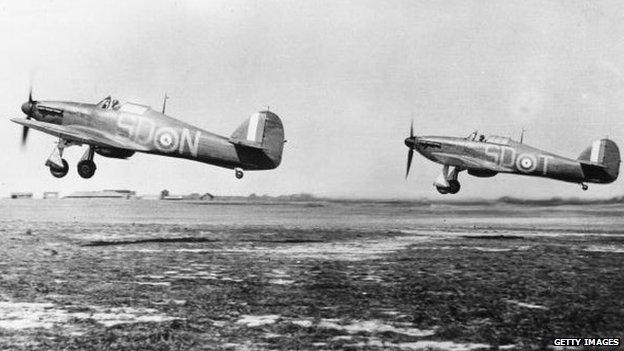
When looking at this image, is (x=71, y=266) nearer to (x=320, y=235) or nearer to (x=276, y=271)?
(x=276, y=271)

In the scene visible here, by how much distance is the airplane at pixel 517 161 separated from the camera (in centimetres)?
3231

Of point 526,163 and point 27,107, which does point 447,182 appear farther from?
point 27,107

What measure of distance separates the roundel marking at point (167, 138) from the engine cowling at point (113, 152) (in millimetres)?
1250

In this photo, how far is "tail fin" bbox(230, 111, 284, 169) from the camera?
22.3 meters

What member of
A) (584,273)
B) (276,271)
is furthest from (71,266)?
(584,273)

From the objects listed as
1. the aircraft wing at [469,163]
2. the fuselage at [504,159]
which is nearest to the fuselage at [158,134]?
the aircraft wing at [469,163]

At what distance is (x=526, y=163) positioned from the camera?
3259 cm

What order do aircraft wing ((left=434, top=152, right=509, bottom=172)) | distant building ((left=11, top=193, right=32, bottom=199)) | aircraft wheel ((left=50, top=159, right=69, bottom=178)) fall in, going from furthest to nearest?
distant building ((left=11, top=193, right=32, bottom=199))
aircraft wing ((left=434, top=152, right=509, bottom=172))
aircraft wheel ((left=50, top=159, right=69, bottom=178))

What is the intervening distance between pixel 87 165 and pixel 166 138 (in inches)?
114

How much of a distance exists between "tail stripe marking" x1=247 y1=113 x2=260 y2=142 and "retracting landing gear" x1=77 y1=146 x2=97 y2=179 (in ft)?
18.4

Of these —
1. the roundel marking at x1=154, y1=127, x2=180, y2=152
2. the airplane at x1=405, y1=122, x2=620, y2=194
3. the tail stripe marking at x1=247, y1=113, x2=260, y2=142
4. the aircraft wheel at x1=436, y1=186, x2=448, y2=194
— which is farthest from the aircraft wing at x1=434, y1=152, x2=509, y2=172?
the roundel marking at x1=154, y1=127, x2=180, y2=152

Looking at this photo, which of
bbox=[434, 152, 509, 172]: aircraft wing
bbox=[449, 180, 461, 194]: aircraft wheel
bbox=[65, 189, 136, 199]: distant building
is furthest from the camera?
bbox=[65, 189, 136, 199]: distant building

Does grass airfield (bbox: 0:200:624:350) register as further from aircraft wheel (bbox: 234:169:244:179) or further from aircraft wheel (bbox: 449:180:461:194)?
aircraft wheel (bbox: 449:180:461:194)

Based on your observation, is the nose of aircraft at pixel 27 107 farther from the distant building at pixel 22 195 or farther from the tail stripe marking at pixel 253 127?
the distant building at pixel 22 195
